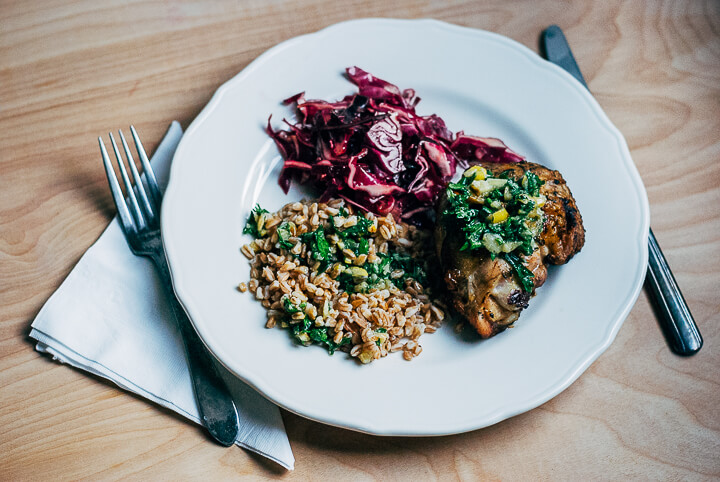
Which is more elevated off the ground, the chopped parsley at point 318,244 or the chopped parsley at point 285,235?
the chopped parsley at point 285,235

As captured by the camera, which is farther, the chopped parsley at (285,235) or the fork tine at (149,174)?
Result: the fork tine at (149,174)

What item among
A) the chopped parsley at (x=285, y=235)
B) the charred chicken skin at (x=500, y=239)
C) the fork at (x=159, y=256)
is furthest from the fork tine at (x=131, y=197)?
the charred chicken skin at (x=500, y=239)

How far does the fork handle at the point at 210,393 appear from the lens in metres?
2.91

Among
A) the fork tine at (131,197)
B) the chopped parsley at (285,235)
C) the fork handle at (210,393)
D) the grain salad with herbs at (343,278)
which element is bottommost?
the fork handle at (210,393)

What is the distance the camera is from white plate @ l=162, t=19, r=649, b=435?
2.79 meters

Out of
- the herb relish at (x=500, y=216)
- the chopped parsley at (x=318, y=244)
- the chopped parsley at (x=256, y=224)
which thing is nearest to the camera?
the herb relish at (x=500, y=216)

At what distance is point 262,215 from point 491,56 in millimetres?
1676

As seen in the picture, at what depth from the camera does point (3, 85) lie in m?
3.57

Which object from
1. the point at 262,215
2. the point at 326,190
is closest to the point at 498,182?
the point at 326,190

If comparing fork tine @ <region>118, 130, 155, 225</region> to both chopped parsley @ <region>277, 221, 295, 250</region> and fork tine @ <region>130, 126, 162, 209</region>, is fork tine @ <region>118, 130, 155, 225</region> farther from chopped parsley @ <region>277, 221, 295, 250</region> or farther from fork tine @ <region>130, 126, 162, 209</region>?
chopped parsley @ <region>277, 221, 295, 250</region>

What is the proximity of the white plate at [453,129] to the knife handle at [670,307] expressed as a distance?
294 millimetres

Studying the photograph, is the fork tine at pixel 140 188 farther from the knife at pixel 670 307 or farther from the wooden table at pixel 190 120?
the knife at pixel 670 307

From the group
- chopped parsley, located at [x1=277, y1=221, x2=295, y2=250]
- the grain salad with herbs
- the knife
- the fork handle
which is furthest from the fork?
the knife

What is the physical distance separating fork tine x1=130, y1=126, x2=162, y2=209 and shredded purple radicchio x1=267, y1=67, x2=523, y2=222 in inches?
26.7
